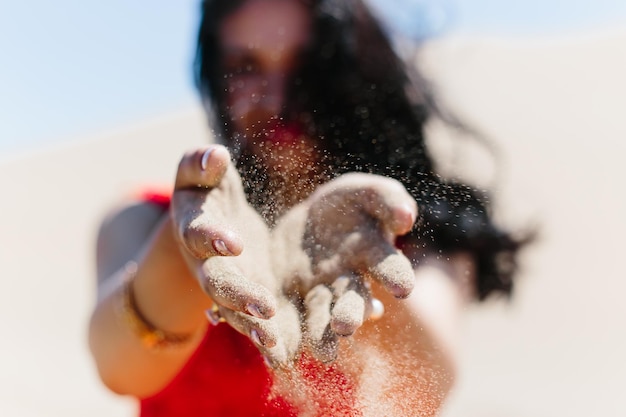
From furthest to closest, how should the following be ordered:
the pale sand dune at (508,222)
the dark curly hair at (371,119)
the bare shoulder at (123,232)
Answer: the pale sand dune at (508,222)
the bare shoulder at (123,232)
the dark curly hair at (371,119)

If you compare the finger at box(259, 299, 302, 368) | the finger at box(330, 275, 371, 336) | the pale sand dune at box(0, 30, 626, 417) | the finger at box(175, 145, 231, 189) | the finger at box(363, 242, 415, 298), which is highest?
the finger at box(175, 145, 231, 189)

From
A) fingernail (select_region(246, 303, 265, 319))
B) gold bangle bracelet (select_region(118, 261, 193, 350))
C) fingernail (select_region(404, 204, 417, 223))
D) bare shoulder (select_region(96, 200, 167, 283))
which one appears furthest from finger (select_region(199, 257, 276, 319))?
bare shoulder (select_region(96, 200, 167, 283))

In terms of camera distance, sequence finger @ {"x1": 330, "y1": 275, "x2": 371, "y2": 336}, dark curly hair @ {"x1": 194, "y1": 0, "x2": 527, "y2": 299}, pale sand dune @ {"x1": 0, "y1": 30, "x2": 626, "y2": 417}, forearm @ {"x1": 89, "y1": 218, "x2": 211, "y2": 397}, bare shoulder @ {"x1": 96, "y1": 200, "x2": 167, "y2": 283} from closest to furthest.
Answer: finger @ {"x1": 330, "y1": 275, "x2": 371, "y2": 336}, dark curly hair @ {"x1": 194, "y1": 0, "x2": 527, "y2": 299}, forearm @ {"x1": 89, "y1": 218, "x2": 211, "y2": 397}, bare shoulder @ {"x1": 96, "y1": 200, "x2": 167, "y2": 283}, pale sand dune @ {"x1": 0, "y1": 30, "x2": 626, "y2": 417}

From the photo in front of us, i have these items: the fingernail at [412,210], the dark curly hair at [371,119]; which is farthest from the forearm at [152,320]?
the fingernail at [412,210]

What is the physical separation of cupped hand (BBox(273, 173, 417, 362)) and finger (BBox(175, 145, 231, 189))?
63 millimetres

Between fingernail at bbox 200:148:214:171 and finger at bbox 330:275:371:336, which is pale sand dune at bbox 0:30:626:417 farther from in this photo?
fingernail at bbox 200:148:214:171

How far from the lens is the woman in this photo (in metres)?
0.48

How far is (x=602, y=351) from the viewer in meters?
3.65

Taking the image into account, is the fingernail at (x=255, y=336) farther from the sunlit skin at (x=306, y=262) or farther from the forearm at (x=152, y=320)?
the forearm at (x=152, y=320)

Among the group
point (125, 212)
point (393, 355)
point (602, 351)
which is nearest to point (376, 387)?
point (393, 355)

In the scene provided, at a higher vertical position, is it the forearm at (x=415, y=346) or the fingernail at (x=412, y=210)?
the fingernail at (x=412, y=210)

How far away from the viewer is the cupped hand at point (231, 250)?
47 centimetres

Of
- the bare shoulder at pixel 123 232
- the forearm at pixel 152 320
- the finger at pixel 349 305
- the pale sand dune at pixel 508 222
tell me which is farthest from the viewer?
the pale sand dune at pixel 508 222

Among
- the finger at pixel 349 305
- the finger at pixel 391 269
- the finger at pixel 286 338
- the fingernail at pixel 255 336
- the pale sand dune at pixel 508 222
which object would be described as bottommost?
the pale sand dune at pixel 508 222
